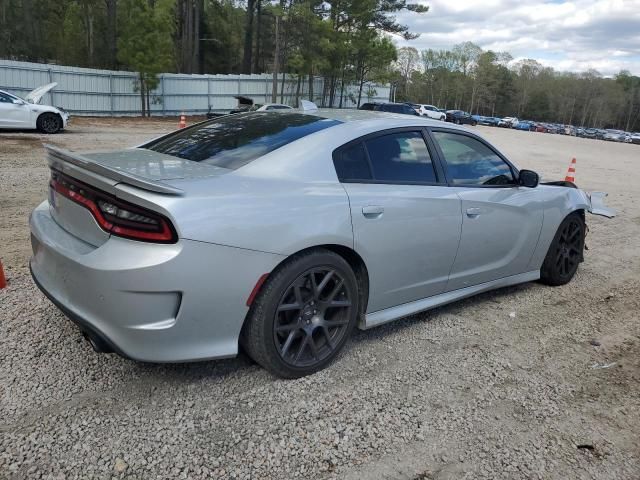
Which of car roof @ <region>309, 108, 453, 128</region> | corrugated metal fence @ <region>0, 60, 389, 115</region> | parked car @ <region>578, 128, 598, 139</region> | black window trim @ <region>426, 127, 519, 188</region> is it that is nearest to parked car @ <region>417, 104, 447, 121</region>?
corrugated metal fence @ <region>0, 60, 389, 115</region>

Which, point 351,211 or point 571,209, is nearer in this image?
point 351,211

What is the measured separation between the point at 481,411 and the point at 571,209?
2.63 m

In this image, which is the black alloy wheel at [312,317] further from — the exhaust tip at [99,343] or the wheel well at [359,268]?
the exhaust tip at [99,343]

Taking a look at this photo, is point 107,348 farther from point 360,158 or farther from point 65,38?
point 65,38

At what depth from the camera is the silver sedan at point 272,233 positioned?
237cm

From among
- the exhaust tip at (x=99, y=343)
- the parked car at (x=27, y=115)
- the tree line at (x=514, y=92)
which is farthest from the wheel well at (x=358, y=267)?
the tree line at (x=514, y=92)

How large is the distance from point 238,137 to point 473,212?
68.9 inches

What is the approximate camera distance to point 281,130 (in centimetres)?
327

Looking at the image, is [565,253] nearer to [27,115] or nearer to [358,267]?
[358,267]

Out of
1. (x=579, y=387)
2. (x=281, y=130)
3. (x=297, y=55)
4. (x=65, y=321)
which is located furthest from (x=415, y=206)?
(x=297, y=55)

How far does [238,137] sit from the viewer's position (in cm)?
329

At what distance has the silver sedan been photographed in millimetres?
2367

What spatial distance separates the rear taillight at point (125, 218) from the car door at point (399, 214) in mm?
1114

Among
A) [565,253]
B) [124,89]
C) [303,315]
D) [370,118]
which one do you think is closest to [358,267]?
[303,315]
